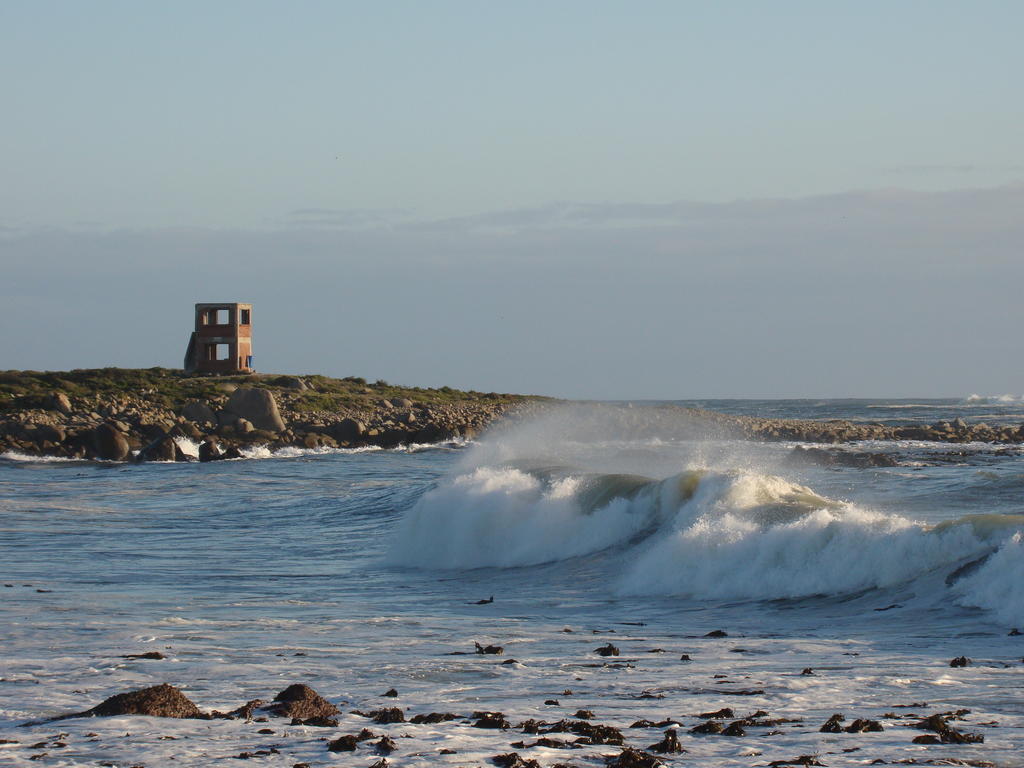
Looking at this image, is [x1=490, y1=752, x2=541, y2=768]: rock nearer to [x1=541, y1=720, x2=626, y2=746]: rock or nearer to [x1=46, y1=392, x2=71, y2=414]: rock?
[x1=541, y1=720, x2=626, y2=746]: rock

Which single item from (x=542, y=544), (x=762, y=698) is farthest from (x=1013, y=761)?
(x=542, y=544)

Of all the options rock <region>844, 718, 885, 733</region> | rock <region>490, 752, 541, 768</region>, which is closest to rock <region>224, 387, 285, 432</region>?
rock <region>844, 718, 885, 733</region>

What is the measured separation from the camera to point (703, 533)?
666 inches

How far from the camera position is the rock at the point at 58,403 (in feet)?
188

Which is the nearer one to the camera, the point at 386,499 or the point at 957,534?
the point at 957,534

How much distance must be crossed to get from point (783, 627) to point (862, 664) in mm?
2369

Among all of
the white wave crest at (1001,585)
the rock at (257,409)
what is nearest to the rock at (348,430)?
the rock at (257,409)

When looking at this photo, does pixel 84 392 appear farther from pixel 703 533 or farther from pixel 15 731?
pixel 15 731

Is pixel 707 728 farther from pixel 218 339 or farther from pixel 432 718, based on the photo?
pixel 218 339

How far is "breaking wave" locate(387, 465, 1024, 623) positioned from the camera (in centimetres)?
1437

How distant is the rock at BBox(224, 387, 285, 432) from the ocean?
25932 mm

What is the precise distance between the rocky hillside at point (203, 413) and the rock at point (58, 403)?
0.07 metres

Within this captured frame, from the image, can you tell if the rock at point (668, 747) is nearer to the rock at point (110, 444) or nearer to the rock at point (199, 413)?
the rock at point (110, 444)

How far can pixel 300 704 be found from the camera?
8.84 m
